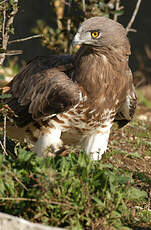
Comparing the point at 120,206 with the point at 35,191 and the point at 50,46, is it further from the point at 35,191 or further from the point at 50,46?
the point at 50,46

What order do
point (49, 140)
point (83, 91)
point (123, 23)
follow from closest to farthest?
point (83, 91) → point (49, 140) → point (123, 23)

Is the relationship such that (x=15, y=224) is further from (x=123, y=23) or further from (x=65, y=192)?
(x=123, y=23)

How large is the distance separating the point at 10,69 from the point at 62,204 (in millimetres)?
5978

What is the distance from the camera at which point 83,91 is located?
4.50 m

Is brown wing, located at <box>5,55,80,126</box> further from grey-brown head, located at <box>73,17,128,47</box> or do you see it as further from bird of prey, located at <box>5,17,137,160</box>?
grey-brown head, located at <box>73,17,128,47</box>

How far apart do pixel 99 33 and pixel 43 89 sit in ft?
2.75

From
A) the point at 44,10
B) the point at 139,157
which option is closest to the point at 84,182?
the point at 139,157

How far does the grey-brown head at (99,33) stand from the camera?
4218 mm

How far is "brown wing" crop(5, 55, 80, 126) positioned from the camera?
4.47 meters

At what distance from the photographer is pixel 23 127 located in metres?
5.00

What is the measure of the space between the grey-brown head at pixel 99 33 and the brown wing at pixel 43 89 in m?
0.49

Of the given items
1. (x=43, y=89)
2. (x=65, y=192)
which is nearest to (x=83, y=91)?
(x=43, y=89)

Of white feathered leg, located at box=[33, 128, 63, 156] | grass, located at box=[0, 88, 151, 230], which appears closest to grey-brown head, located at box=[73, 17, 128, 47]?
white feathered leg, located at box=[33, 128, 63, 156]

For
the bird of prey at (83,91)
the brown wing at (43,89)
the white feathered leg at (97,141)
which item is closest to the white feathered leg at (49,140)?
the bird of prey at (83,91)
